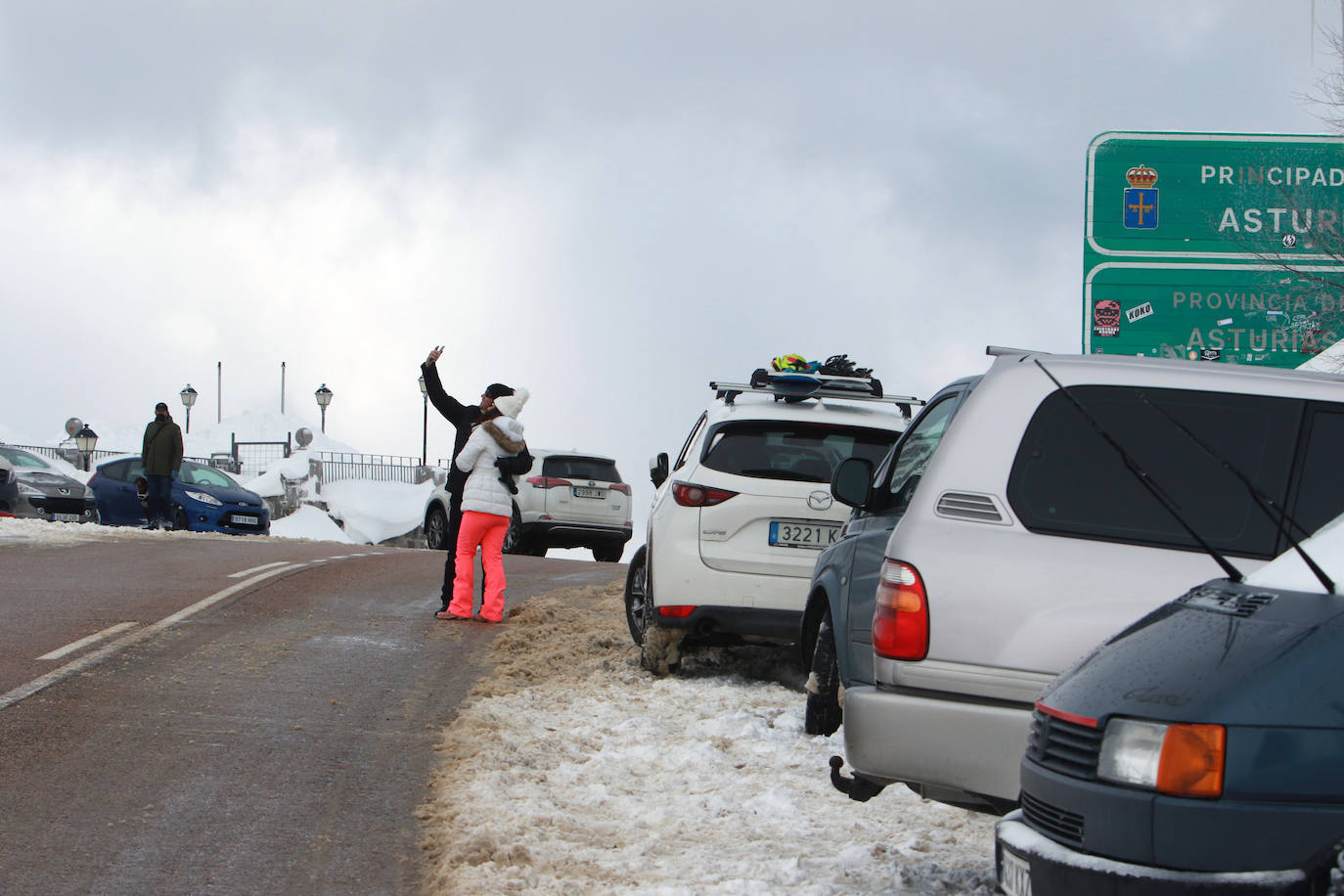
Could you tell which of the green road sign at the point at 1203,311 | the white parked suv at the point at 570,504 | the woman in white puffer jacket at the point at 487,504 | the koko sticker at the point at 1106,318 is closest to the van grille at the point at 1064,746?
the woman in white puffer jacket at the point at 487,504

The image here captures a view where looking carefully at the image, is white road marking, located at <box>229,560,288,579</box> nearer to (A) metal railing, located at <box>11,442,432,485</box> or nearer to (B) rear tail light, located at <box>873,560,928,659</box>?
(B) rear tail light, located at <box>873,560,928,659</box>

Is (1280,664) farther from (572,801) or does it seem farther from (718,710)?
(718,710)

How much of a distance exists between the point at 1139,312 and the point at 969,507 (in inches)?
567

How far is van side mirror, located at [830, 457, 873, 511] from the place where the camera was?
18.4ft

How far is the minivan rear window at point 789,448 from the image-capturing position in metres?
8.45

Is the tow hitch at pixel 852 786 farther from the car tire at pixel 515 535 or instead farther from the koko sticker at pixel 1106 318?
the car tire at pixel 515 535

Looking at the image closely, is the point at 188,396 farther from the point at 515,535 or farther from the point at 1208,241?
the point at 1208,241

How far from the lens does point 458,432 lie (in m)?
12.2

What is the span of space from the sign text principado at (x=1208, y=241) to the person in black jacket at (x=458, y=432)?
8.70m

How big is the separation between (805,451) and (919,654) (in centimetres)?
432

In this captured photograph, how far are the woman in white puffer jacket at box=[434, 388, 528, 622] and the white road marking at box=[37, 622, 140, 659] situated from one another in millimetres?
2477

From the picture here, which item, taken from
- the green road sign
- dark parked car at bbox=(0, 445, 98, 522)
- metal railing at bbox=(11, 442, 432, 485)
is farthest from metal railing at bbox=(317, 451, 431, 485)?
the green road sign

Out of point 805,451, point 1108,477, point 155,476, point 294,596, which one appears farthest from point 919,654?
point 155,476

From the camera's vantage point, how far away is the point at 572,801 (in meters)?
5.95
